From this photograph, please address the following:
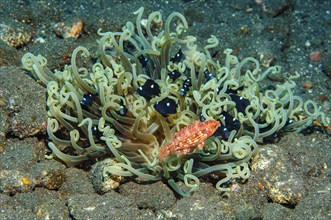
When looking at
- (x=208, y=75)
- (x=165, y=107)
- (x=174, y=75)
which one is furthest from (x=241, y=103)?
(x=165, y=107)

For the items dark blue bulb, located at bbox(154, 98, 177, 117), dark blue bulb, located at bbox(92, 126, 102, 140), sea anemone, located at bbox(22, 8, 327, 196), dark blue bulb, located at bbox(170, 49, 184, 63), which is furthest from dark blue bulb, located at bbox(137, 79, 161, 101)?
dark blue bulb, located at bbox(170, 49, 184, 63)

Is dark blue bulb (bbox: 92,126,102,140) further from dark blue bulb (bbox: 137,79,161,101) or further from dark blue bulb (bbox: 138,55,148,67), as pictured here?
dark blue bulb (bbox: 138,55,148,67)

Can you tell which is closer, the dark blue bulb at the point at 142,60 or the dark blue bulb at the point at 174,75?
the dark blue bulb at the point at 174,75

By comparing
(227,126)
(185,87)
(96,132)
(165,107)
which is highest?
(165,107)

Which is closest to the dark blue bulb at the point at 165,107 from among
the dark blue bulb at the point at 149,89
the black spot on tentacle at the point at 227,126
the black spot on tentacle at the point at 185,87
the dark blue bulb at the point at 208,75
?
the dark blue bulb at the point at 149,89

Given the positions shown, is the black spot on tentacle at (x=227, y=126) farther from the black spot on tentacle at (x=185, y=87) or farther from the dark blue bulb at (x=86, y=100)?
the dark blue bulb at (x=86, y=100)

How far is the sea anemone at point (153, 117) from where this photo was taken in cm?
420

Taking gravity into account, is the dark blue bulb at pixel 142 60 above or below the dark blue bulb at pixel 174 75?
above

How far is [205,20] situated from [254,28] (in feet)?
2.91

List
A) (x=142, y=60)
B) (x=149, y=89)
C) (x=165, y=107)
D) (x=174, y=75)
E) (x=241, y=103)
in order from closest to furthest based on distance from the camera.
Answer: (x=165, y=107)
(x=149, y=89)
(x=241, y=103)
(x=174, y=75)
(x=142, y=60)

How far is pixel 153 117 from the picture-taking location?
441 centimetres

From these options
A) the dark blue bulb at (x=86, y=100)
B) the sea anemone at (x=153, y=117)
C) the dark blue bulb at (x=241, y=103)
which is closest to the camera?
the sea anemone at (x=153, y=117)

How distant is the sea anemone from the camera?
13.8ft

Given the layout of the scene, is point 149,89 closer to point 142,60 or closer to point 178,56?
point 142,60
